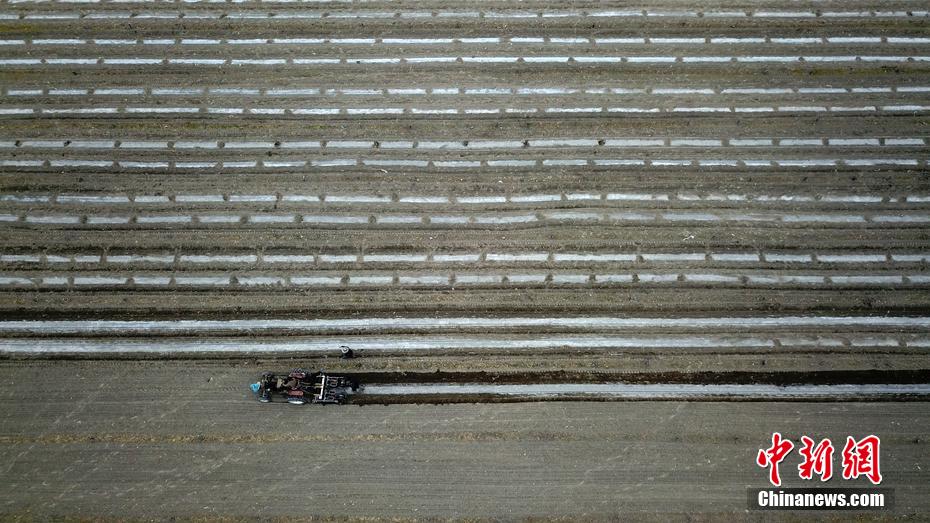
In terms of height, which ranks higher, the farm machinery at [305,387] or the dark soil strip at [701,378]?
the dark soil strip at [701,378]

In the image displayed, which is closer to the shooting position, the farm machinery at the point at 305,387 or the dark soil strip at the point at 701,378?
the farm machinery at the point at 305,387

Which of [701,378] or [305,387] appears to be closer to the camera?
[305,387]

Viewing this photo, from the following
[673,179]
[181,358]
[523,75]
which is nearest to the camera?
[181,358]

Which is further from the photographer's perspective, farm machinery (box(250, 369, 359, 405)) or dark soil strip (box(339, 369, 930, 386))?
dark soil strip (box(339, 369, 930, 386))

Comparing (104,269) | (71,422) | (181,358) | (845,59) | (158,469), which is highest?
(845,59)

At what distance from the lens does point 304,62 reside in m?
19.3

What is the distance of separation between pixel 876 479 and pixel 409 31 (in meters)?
20.4

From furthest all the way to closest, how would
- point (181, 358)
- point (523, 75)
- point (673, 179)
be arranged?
point (523, 75) < point (673, 179) < point (181, 358)

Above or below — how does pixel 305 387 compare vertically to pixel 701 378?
below

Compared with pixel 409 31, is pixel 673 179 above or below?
below

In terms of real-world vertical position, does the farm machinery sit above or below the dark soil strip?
below

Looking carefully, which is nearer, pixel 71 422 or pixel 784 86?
pixel 71 422

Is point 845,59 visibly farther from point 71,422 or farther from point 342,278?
point 71,422

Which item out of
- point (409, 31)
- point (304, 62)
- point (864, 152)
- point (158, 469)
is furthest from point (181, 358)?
point (864, 152)
